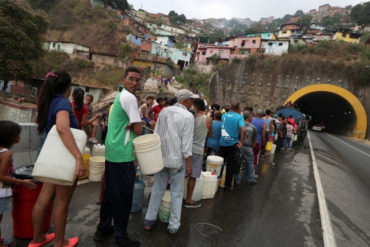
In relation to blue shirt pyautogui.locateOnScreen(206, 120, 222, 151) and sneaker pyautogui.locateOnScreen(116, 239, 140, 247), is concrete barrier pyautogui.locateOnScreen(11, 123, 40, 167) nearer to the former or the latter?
sneaker pyautogui.locateOnScreen(116, 239, 140, 247)

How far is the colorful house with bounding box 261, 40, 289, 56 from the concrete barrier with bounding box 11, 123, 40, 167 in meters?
43.2

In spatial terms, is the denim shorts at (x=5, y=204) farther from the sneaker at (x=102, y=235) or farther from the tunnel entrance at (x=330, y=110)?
the tunnel entrance at (x=330, y=110)

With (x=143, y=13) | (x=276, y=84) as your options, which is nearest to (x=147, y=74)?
(x=276, y=84)

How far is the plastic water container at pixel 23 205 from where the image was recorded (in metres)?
2.64

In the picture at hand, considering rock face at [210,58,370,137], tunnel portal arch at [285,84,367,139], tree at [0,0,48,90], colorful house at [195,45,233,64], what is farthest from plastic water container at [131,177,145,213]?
colorful house at [195,45,233,64]

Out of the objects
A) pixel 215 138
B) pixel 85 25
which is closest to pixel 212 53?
pixel 85 25

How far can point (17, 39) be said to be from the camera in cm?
2362

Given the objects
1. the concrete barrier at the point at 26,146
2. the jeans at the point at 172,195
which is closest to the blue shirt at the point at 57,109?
the jeans at the point at 172,195

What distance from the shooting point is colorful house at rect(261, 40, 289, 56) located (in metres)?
41.6

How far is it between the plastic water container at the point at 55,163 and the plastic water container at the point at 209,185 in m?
2.92

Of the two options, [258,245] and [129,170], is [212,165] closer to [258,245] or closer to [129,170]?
[258,245]

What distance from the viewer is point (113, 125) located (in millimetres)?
2703

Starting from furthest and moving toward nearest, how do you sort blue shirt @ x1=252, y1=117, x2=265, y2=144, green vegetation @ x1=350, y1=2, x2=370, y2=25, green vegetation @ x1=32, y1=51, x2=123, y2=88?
green vegetation @ x1=350, y1=2, x2=370, y2=25 → green vegetation @ x1=32, y1=51, x2=123, y2=88 → blue shirt @ x1=252, y1=117, x2=265, y2=144

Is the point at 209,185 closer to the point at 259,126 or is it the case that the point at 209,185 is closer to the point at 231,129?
the point at 231,129
